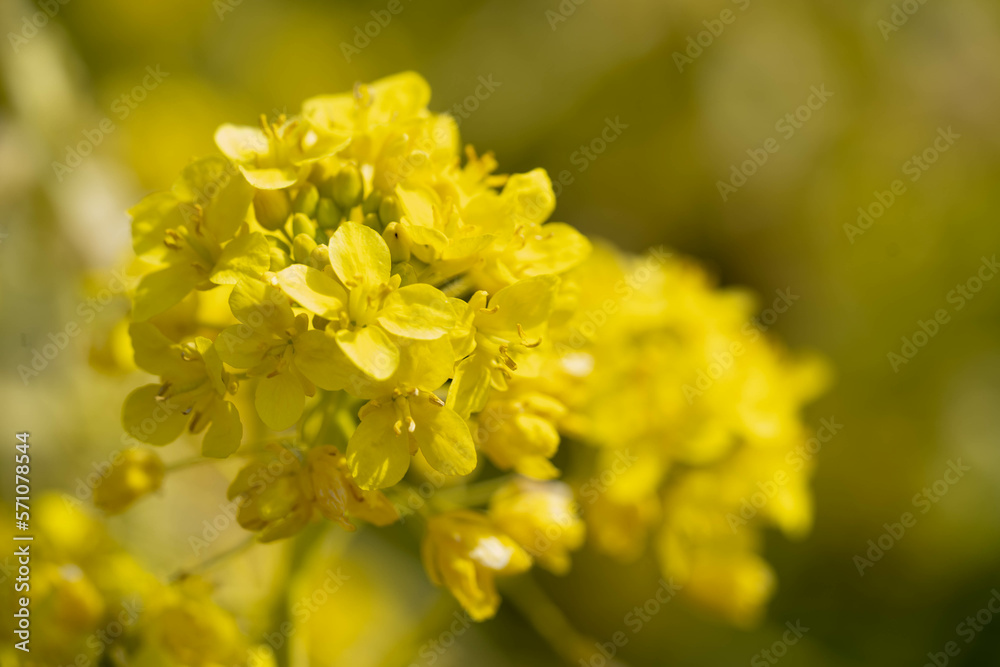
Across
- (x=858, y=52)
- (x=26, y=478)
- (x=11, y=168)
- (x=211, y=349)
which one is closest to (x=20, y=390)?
(x=26, y=478)

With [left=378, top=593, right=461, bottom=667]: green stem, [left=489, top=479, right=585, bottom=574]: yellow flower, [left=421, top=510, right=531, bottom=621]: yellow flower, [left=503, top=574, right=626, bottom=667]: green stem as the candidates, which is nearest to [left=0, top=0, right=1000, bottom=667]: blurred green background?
[left=503, top=574, right=626, bottom=667]: green stem

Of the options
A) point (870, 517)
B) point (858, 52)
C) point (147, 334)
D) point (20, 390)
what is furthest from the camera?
point (858, 52)

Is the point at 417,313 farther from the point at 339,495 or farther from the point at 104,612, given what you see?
the point at 104,612

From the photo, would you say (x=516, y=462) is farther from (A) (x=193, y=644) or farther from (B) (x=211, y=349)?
(A) (x=193, y=644)

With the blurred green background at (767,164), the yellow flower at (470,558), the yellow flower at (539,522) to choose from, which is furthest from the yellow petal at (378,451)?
the blurred green background at (767,164)

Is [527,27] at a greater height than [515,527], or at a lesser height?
greater
